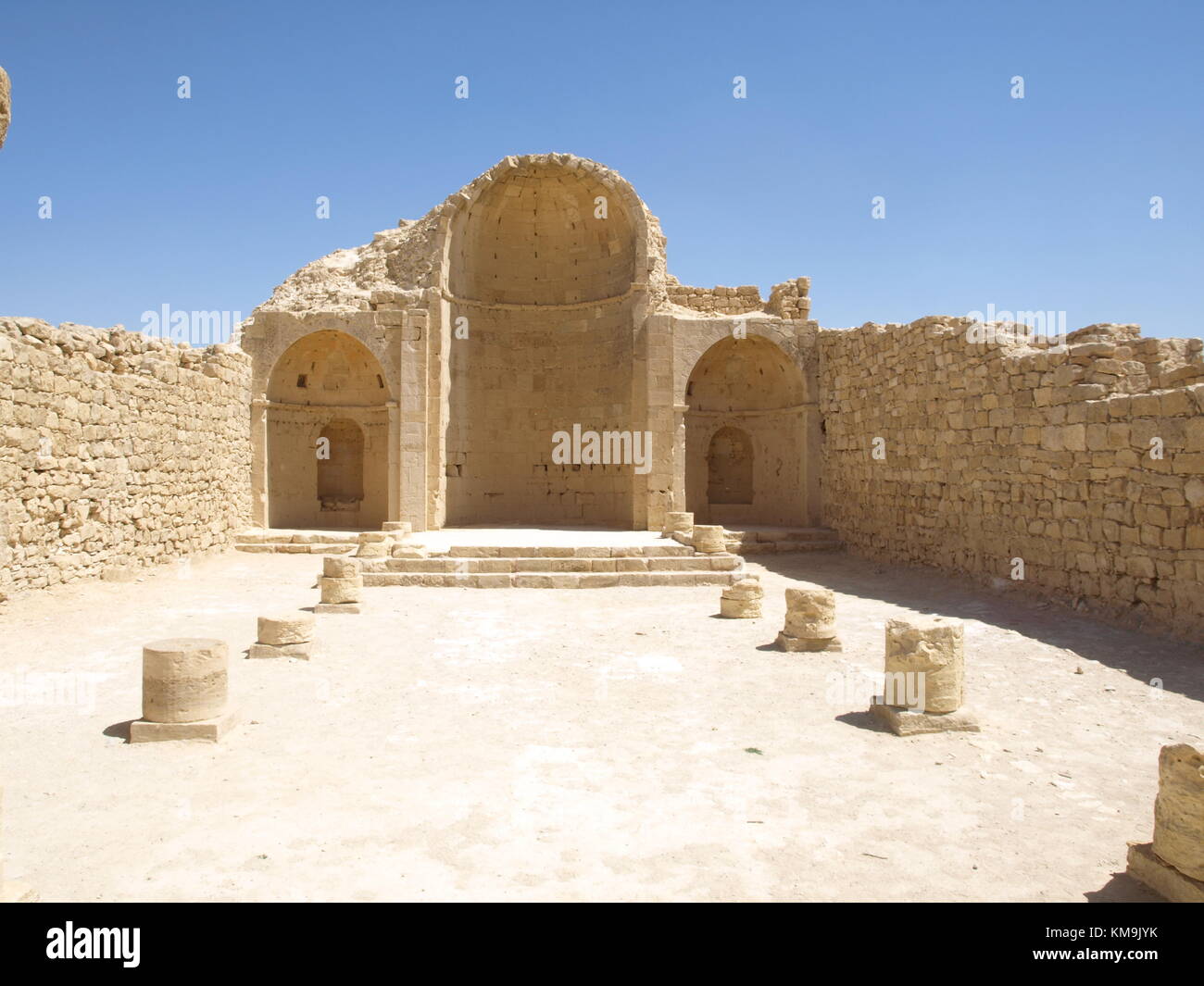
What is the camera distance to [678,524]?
15148 millimetres

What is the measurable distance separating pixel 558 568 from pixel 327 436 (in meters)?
8.60

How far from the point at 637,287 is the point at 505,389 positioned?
3999mm

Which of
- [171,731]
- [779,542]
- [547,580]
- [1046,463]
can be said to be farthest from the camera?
[779,542]

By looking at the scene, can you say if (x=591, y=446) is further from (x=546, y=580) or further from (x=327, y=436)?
(x=546, y=580)

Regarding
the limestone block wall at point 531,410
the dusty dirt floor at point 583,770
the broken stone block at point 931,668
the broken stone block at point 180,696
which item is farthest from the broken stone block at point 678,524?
the broken stone block at point 180,696

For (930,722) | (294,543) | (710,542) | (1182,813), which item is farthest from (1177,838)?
(294,543)

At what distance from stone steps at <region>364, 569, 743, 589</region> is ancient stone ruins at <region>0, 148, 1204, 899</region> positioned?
4 cm

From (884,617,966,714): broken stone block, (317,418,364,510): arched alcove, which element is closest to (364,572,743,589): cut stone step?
(884,617,966,714): broken stone block

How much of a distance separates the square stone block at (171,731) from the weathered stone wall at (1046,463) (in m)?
8.50

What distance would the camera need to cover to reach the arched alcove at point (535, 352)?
60.5 ft

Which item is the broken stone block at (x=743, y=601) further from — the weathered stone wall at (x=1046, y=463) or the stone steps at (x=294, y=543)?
the stone steps at (x=294, y=543)

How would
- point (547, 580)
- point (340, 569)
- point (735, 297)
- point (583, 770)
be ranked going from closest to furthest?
1. point (583, 770)
2. point (340, 569)
3. point (547, 580)
4. point (735, 297)

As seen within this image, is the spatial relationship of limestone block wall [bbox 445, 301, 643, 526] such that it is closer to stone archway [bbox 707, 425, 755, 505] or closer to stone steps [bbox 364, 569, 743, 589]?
stone archway [bbox 707, 425, 755, 505]
